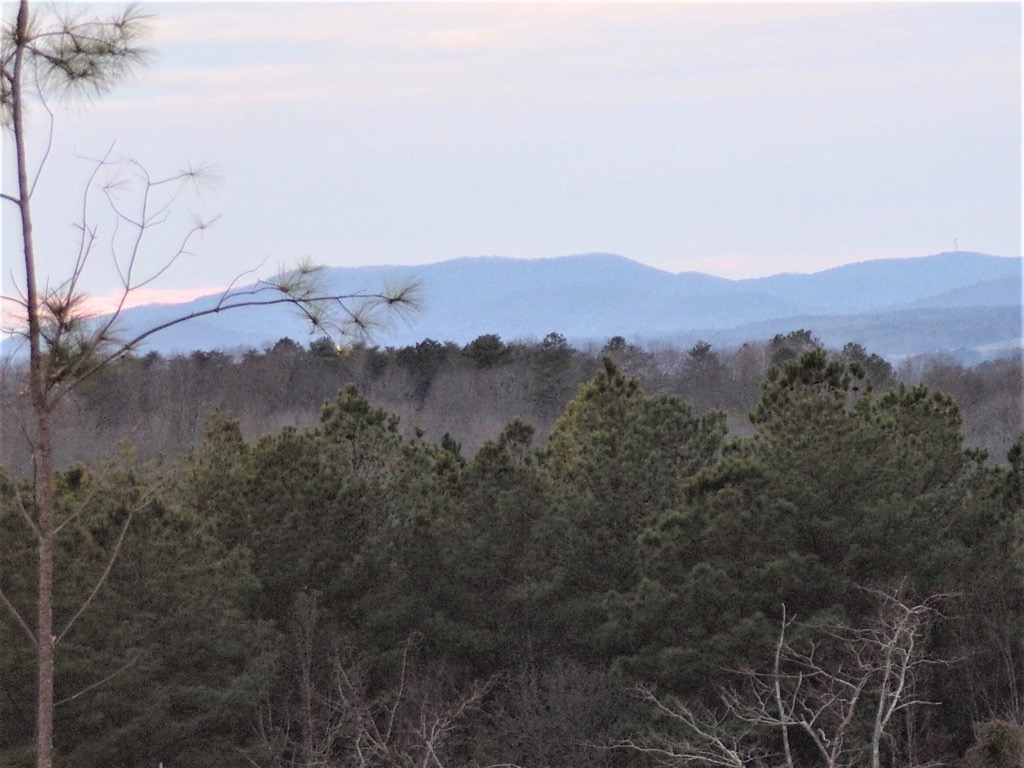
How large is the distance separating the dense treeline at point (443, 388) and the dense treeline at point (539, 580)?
26876 millimetres

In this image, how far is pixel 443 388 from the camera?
5816 centimetres

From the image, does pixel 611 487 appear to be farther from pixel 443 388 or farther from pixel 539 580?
pixel 443 388

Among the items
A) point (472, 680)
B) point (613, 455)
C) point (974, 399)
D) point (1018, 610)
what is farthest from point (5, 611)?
point (974, 399)

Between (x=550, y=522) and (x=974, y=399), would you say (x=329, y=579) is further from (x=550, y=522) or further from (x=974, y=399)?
(x=974, y=399)

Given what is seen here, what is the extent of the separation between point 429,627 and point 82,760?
6249 mm

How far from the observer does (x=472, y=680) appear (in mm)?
22203

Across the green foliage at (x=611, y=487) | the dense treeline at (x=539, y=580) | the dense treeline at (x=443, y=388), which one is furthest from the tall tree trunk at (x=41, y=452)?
the dense treeline at (x=443, y=388)

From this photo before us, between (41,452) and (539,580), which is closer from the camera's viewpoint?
(41,452)

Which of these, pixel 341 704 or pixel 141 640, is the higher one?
pixel 141 640

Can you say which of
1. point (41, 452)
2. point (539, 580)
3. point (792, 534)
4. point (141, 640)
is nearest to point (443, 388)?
point (539, 580)

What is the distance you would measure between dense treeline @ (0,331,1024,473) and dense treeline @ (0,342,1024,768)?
26.9 m

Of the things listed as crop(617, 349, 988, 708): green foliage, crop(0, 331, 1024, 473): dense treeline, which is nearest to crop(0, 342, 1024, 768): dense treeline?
crop(617, 349, 988, 708): green foliage

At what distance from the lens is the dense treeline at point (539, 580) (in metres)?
18.8

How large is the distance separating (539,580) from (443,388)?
119 ft
